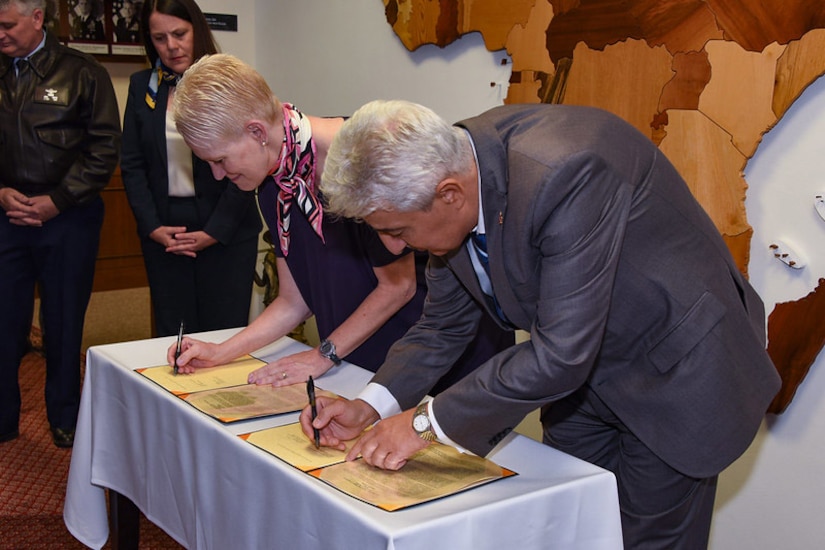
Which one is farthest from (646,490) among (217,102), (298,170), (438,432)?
(217,102)

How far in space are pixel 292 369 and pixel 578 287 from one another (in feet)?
3.03

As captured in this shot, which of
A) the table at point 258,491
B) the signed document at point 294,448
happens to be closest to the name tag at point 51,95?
the table at point 258,491

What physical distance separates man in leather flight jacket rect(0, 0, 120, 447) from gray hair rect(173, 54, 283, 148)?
163 cm

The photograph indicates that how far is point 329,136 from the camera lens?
2.10 metres

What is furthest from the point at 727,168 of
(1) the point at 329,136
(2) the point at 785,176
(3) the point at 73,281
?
(3) the point at 73,281

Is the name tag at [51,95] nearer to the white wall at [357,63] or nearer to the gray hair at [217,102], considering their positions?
the white wall at [357,63]

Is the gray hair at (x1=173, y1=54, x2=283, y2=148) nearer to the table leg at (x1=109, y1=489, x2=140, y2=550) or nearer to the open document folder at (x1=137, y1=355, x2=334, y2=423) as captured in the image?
the open document folder at (x1=137, y1=355, x2=334, y2=423)

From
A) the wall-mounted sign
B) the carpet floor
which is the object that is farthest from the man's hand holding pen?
the wall-mounted sign

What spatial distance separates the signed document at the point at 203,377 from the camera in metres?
2.03

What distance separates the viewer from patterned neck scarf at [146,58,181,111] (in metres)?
3.33

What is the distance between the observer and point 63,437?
3645 mm

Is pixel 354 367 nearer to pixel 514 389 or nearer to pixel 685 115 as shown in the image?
pixel 514 389

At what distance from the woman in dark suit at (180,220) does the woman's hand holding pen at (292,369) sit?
1.33 m

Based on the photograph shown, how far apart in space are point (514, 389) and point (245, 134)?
867mm
